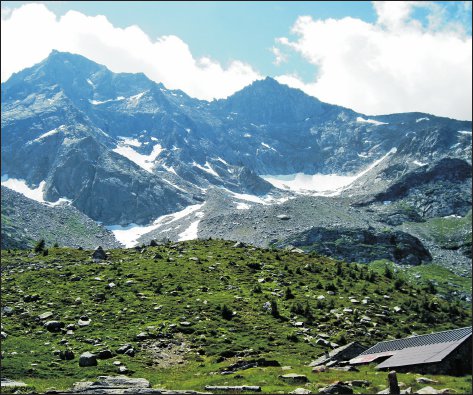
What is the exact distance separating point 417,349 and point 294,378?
1502cm

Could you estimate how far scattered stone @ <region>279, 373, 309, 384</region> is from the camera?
38719 mm

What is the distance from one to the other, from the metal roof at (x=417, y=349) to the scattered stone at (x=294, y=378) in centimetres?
1016

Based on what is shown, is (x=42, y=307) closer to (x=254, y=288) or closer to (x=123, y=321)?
(x=123, y=321)

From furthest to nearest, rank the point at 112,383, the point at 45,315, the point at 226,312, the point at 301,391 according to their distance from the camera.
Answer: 1. the point at 226,312
2. the point at 45,315
3. the point at 112,383
4. the point at 301,391

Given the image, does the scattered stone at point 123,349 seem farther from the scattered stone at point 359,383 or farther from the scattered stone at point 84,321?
the scattered stone at point 359,383

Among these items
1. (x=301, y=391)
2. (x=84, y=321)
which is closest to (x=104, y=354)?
(x=84, y=321)

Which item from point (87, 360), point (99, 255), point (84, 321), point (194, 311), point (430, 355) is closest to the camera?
point (430, 355)

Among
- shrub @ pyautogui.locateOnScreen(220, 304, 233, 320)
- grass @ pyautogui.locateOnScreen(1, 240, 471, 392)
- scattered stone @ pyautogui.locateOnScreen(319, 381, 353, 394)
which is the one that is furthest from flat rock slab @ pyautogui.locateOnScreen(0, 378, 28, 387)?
shrub @ pyautogui.locateOnScreen(220, 304, 233, 320)

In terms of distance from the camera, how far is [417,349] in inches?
1881

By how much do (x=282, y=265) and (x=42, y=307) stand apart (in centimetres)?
4607

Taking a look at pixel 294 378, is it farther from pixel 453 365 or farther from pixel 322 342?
pixel 322 342

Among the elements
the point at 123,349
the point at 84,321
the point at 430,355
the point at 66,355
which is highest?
the point at 84,321

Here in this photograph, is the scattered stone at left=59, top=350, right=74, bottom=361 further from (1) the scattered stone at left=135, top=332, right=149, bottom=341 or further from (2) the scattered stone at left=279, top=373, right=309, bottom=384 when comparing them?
(2) the scattered stone at left=279, top=373, right=309, bottom=384

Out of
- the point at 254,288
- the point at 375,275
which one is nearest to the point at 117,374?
the point at 254,288
